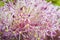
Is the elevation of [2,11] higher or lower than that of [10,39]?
higher

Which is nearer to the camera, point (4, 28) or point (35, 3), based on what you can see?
point (4, 28)

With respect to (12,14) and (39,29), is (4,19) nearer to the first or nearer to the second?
(12,14)

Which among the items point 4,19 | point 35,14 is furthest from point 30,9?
point 4,19

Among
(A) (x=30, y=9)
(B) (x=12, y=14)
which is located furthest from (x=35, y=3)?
(B) (x=12, y=14)

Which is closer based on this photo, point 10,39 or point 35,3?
point 10,39

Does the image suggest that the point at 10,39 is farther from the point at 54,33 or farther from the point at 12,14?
the point at 54,33

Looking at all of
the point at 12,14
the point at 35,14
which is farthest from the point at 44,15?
the point at 12,14

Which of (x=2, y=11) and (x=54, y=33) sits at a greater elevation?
(x=2, y=11)

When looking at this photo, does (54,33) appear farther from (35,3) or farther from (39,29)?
(35,3)
